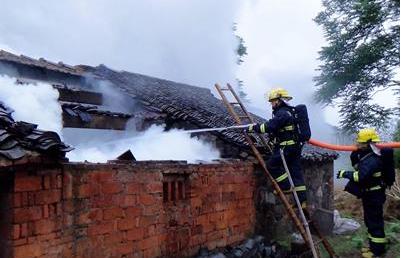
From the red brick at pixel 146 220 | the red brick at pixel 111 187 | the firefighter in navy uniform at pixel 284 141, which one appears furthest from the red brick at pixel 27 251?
the firefighter in navy uniform at pixel 284 141

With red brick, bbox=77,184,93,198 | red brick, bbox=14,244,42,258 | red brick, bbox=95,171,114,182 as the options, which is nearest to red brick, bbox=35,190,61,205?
red brick, bbox=77,184,93,198

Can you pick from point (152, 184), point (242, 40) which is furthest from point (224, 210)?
point (242, 40)

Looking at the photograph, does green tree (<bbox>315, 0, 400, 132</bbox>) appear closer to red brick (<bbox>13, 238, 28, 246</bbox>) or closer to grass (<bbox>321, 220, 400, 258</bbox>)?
grass (<bbox>321, 220, 400, 258</bbox>)

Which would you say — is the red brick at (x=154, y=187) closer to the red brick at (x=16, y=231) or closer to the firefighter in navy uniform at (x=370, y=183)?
the red brick at (x=16, y=231)

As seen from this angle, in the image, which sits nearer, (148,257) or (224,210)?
(148,257)

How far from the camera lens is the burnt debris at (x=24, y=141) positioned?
346 cm

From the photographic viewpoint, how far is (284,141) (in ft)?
21.7

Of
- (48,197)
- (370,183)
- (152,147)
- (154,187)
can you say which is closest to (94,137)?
(152,147)

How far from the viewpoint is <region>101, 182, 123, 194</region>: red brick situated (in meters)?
4.68

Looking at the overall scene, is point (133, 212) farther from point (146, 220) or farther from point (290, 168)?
point (290, 168)

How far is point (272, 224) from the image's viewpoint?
7.95 meters

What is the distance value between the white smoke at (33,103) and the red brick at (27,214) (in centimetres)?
154

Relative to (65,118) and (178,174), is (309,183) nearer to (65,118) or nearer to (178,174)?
(178,174)

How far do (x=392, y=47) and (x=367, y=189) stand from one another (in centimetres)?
1089
